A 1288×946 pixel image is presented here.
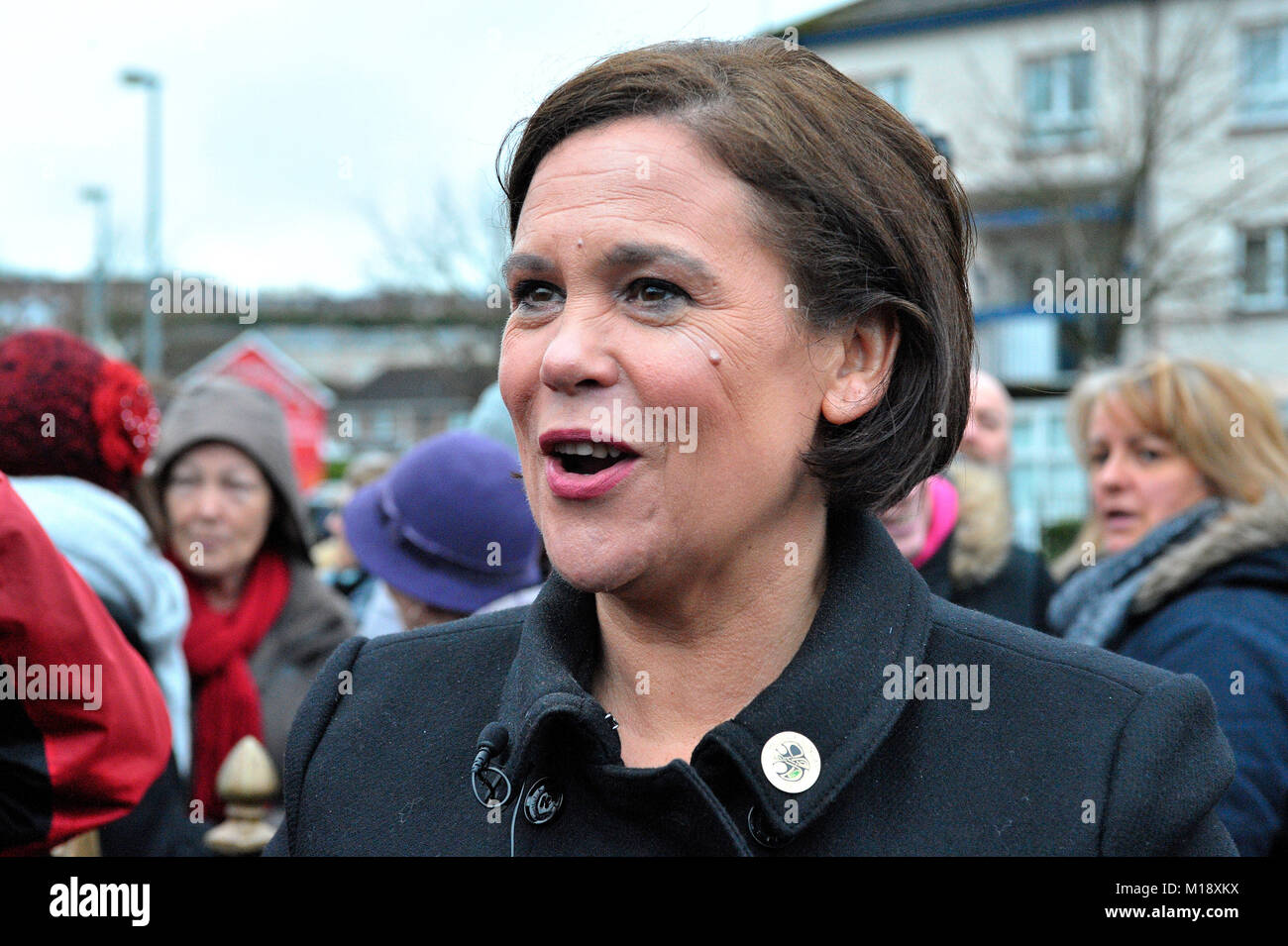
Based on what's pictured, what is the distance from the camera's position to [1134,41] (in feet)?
68.6

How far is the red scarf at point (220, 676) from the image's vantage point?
3994 mm

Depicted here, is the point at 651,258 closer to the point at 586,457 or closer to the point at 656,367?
the point at 656,367

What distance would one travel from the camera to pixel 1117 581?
11.9 feet

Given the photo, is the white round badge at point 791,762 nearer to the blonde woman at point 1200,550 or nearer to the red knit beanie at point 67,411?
the blonde woman at point 1200,550

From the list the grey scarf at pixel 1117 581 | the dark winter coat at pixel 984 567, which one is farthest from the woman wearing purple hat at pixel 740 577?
the dark winter coat at pixel 984 567

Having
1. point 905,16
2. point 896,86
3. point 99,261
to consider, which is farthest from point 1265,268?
point 99,261

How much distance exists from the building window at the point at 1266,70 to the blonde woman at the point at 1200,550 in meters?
→ 21.3

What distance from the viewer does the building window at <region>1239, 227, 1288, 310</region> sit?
22.5 meters

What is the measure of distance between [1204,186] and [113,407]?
2301 centimetres

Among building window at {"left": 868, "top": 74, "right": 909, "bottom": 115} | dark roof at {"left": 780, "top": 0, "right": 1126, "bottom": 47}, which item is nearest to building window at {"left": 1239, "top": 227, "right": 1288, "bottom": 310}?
dark roof at {"left": 780, "top": 0, "right": 1126, "bottom": 47}

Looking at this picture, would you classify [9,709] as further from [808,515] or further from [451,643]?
[808,515]

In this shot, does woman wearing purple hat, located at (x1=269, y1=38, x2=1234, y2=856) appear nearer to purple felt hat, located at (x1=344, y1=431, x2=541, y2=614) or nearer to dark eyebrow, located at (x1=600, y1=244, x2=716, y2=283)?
dark eyebrow, located at (x1=600, y1=244, x2=716, y2=283)

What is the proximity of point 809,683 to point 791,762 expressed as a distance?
13 centimetres
